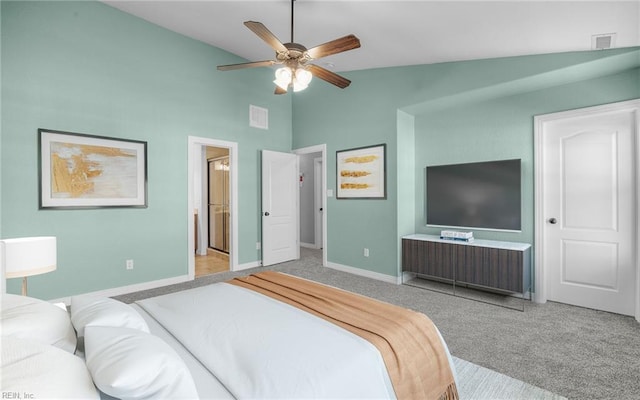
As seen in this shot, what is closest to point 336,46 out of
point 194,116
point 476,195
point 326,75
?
point 326,75

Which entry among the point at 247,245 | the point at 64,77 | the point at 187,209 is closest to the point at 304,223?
the point at 247,245

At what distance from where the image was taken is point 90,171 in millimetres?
3418

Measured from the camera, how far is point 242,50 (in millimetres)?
4449

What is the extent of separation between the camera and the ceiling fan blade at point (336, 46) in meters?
2.16

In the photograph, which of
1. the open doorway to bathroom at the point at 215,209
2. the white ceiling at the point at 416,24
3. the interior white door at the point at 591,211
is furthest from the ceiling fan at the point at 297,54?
the open doorway to bathroom at the point at 215,209

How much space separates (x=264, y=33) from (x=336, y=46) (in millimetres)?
542

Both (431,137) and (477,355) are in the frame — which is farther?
(431,137)

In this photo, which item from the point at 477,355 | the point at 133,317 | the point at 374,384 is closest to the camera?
the point at 374,384

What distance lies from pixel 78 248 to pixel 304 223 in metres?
4.73

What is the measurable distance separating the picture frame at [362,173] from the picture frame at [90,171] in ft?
9.07

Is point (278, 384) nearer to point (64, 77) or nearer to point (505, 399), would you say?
point (505, 399)

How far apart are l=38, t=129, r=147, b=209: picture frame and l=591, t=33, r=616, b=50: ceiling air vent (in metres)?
4.73

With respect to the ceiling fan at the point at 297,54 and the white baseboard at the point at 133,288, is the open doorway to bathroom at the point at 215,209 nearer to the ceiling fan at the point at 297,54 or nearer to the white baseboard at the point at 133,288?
the white baseboard at the point at 133,288

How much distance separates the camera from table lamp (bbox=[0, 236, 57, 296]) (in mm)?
2033
